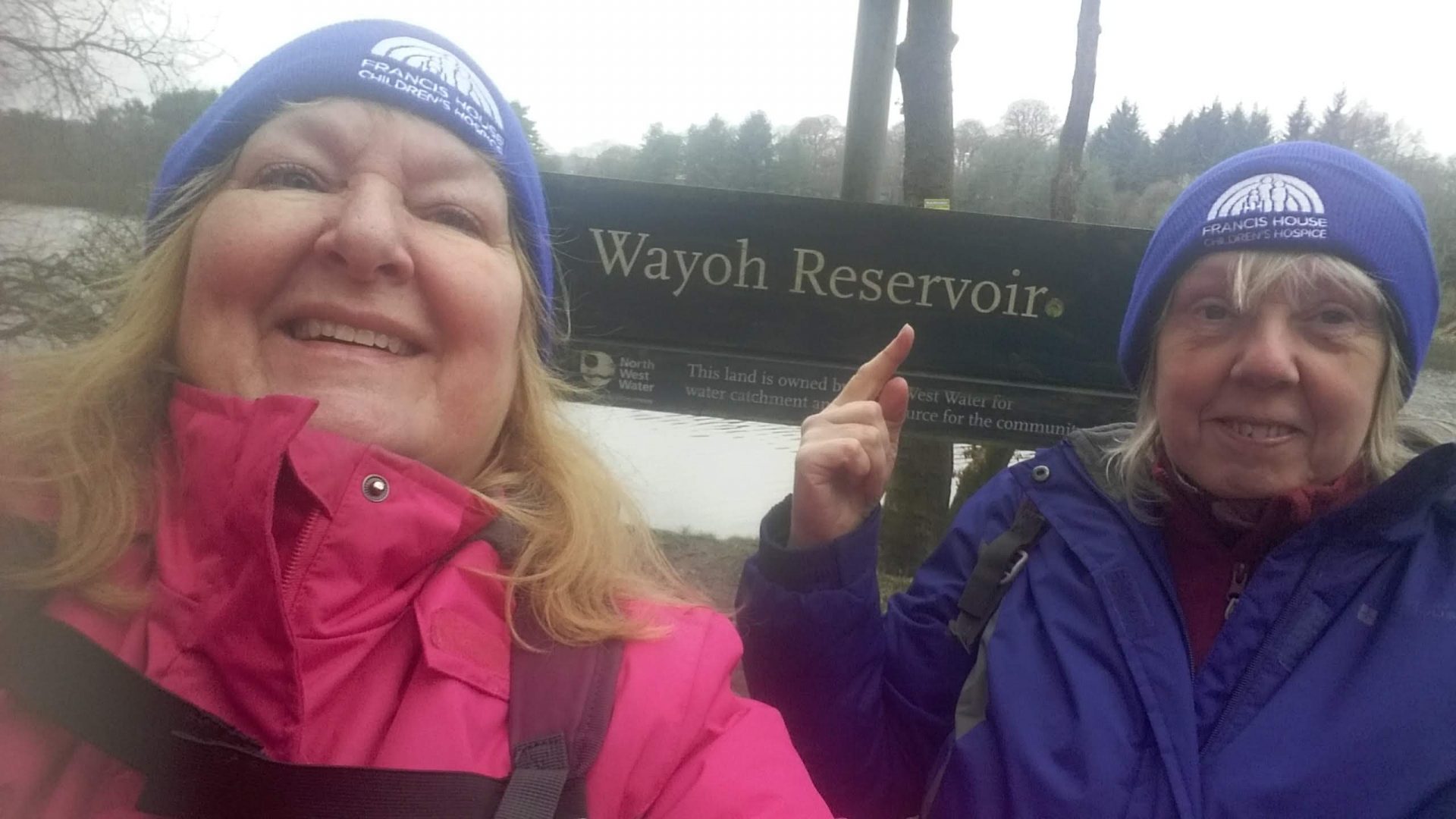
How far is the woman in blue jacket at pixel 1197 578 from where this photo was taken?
4.06 feet

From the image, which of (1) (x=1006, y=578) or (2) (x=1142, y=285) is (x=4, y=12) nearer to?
(1) (x=1006, y=578)

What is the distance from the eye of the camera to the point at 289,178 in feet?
3.67

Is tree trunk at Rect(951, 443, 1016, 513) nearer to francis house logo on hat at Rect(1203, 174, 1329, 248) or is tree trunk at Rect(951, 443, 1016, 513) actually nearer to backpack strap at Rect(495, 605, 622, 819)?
francis house logo on hat at Rect(1203, 174, 1329, 248)

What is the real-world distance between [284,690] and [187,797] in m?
0.12

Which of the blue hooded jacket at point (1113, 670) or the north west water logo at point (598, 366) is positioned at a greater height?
the north west water logo at point (598, 366)

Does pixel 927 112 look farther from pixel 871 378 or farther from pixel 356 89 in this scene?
pixel 356 89

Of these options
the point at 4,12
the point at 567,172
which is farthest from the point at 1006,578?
the point at 567,172

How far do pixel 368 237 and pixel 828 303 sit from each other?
1693 millimetres

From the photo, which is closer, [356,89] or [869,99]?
[356,89]

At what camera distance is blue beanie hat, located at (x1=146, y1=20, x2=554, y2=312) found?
45.5 inches

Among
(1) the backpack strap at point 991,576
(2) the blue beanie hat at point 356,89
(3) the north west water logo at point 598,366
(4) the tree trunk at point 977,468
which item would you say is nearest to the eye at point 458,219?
(2) the blue beanie hat at point 356,89

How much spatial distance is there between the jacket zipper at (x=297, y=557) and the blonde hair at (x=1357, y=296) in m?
1.32

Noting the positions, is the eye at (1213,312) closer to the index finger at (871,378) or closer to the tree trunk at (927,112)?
the index finger at (871,378)

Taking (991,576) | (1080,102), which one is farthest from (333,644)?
(1080,102)
